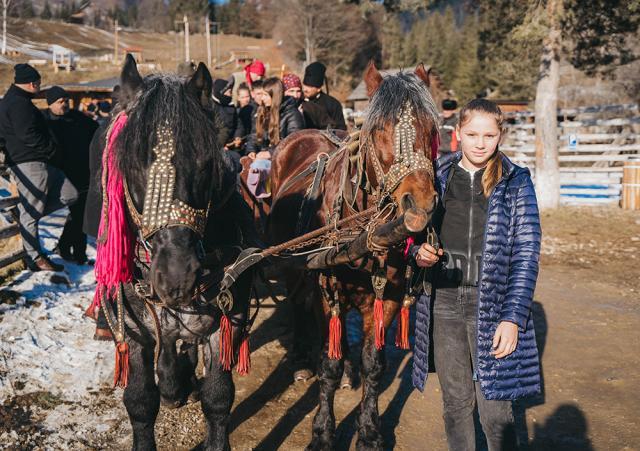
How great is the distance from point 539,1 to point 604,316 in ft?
27.6

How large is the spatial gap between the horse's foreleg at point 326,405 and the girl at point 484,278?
105 cm

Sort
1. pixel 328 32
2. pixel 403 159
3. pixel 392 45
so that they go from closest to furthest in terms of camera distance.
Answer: pixel 403 159 < pixel 328 32 < pixel 392 45

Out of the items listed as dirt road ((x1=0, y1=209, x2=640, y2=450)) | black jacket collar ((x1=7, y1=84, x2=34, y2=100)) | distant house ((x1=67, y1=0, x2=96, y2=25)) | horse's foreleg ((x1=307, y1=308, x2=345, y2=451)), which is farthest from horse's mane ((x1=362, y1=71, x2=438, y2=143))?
distant house ((x1=67, y1=0, x2=96, y2=25))

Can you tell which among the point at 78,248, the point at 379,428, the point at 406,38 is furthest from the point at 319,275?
the point at 406,38

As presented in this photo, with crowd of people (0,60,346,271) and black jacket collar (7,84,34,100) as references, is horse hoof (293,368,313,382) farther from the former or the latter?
black jacket collar (7,84,34,100)

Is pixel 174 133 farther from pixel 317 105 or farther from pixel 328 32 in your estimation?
pixel 328 32

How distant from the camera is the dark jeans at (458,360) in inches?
113

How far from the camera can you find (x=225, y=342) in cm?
297

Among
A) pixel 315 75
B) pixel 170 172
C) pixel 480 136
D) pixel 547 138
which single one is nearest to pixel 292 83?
pixel 315 75

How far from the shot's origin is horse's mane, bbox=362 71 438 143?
2949 mm

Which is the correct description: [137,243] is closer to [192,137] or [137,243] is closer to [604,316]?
[192,137]

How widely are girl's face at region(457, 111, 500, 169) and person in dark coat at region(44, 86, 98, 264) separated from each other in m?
5.89

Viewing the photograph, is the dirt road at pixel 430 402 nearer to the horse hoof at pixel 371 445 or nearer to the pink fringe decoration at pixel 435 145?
the horse hoof at pixel 371 445

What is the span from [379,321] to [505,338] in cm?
107
